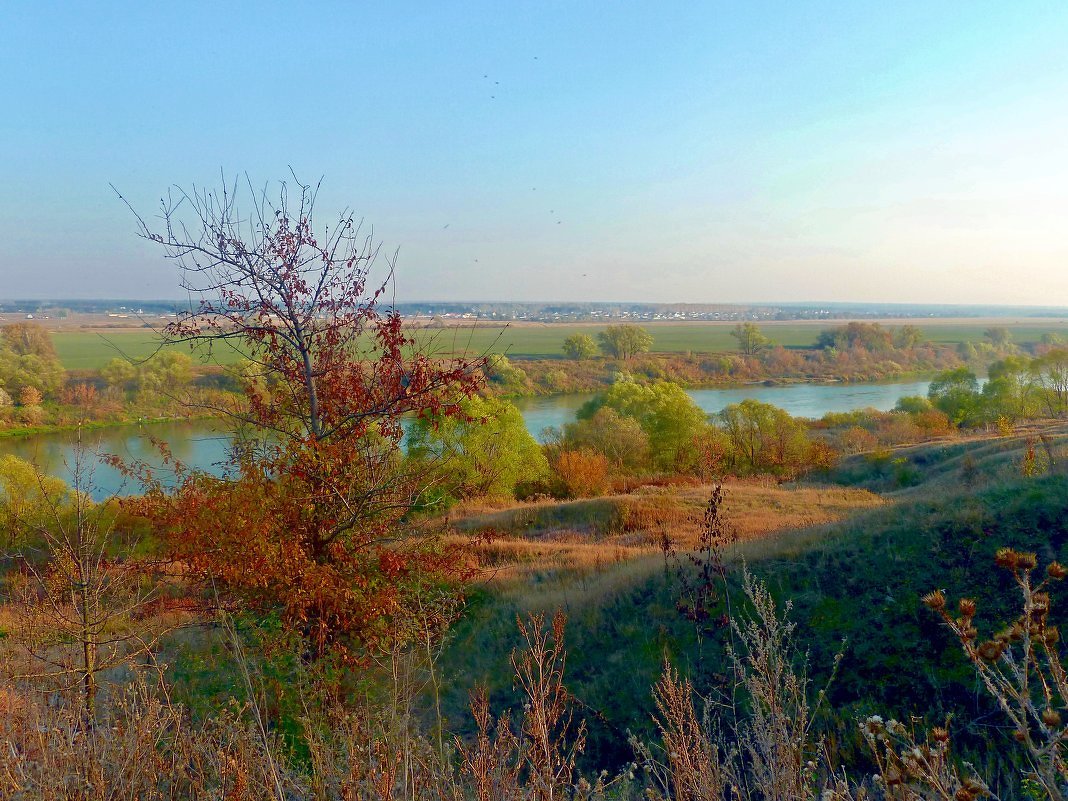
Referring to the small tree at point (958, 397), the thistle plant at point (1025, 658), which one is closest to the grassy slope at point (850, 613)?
the thistle plant at point (1025, 658)

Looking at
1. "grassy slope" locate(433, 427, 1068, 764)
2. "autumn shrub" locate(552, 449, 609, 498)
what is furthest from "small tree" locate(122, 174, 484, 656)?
"autumn shrub" locate(552, 449, 609, 498)

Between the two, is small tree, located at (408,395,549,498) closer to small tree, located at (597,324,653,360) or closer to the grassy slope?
the grassy slope

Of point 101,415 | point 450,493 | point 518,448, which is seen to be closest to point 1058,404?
point 518,448

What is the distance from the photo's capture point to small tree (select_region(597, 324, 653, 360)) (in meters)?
93.0

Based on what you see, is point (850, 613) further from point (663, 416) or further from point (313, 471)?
point (663, 416)

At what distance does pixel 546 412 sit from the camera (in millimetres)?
60312

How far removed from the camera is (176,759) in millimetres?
3812

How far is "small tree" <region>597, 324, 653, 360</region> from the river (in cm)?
1875

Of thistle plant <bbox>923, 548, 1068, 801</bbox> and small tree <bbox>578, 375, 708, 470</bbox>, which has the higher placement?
thistle plant <bbox>923, 548, 1068, 801</bbox>

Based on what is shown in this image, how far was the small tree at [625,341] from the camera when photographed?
305 feet

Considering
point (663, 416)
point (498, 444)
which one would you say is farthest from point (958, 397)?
point (498, 444)

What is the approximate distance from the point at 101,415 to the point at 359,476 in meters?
50.6

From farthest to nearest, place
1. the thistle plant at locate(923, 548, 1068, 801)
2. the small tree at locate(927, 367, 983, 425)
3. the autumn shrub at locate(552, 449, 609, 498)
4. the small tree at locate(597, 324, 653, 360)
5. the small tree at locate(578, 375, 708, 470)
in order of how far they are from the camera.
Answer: the small tree at locate(597, 324, 653, 360), the small tree at locate(927, 367, 983, 425), the small tree at locate(578, 375, 708, 470), the autumn shrub at locate(552, 449, 609, 498), the thistle plant at locate(923, 548, 1068, 801)

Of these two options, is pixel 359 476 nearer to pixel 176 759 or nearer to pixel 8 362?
pixel 176 759
